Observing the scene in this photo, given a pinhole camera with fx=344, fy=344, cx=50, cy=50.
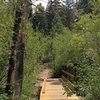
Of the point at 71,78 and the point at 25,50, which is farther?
A: the point at 71,78

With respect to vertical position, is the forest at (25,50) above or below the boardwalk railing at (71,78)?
above

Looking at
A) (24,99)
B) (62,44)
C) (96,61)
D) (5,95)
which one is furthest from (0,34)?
(62,44)

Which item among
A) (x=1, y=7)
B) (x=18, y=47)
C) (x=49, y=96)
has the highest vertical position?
(x=1, y=7)

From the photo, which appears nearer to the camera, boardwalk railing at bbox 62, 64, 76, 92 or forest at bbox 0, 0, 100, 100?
forest at bbox 0, 0, 100, 100

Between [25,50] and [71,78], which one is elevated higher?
[25,50]

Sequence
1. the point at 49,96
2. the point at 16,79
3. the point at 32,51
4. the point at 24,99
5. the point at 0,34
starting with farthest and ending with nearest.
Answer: the point at 49,96 < the point at 32,51 < the point at 24,99 < the point at 0,34 < the point at 16,79

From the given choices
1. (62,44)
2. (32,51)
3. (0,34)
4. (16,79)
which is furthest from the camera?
(62,44)

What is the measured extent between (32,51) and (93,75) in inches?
129

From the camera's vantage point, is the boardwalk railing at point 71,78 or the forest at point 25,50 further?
the boardwalk railing at point 71,78

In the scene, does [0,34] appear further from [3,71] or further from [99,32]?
[99,32]

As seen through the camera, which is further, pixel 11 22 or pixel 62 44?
pixel 62 44

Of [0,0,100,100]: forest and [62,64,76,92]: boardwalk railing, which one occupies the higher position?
[0,0,100,100]: forest

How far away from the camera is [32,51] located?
39.0ft

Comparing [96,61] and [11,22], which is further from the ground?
[11,22]
